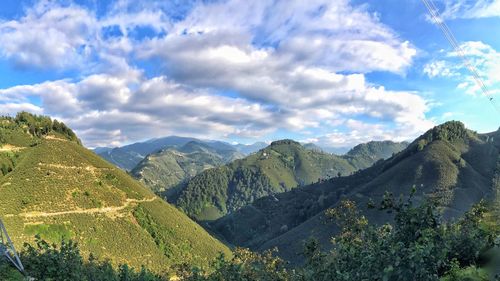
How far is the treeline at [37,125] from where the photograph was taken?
128 m

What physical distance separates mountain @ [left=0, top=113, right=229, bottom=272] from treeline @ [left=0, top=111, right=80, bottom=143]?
0.34 m

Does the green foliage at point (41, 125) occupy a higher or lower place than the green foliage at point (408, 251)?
higher

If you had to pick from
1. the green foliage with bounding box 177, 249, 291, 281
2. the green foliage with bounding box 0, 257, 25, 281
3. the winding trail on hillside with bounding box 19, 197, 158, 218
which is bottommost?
the green foliage with bounding box 177, 249, 291, 281

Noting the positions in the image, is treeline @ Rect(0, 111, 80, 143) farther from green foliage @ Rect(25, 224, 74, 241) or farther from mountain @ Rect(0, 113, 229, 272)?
green foliage @ Rect(25, 224, 74, 241)

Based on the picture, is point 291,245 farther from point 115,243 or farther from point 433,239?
point 433,239

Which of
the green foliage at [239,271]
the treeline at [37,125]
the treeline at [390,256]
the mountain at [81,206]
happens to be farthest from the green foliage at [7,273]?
the treeline at [37,125]

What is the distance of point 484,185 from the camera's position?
16838cm

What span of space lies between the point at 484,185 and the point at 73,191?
165816mm

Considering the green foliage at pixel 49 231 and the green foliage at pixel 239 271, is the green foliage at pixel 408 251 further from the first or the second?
the green foliage at pixel 49 231

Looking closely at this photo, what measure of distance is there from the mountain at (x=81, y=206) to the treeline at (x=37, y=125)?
Result: 34cm

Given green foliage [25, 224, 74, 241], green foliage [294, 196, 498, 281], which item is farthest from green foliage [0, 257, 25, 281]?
green foliage [25, 224, 74, 241]

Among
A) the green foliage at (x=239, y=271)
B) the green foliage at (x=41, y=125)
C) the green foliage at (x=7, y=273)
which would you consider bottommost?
the green foliage at (x=239, y=271)

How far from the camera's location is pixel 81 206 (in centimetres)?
Answer: 10188

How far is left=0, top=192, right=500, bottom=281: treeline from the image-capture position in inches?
428
